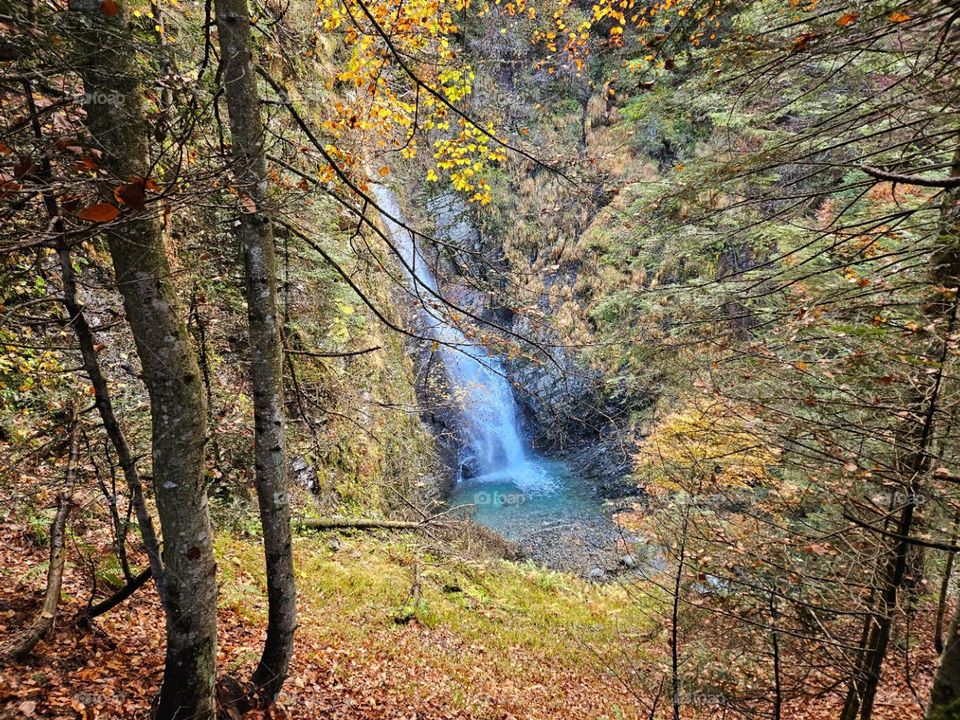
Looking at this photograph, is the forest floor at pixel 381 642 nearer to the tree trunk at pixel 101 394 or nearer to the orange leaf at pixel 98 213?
the tree trunk at pixel 101 394

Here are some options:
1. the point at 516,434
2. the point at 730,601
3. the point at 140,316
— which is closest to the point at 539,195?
the point at 516,434

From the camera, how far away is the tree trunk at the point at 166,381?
Result: 83.4 inches

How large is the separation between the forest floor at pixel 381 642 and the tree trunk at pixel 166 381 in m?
0.98

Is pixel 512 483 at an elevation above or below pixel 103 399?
below

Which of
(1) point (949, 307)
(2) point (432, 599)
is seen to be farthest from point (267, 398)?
(2) point (432, 599)

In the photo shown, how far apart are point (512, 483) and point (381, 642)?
11.5 meters

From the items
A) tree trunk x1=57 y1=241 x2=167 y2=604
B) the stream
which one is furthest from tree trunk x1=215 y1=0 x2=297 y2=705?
the stream

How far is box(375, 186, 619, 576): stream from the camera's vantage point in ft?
44.1

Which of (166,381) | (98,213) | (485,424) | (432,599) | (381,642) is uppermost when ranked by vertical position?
(98,213)

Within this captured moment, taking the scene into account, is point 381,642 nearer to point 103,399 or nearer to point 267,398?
point 267,398

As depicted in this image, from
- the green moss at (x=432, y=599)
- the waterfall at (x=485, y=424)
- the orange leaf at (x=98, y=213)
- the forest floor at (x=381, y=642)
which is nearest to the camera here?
the orange leaf at (x=98, y=213)

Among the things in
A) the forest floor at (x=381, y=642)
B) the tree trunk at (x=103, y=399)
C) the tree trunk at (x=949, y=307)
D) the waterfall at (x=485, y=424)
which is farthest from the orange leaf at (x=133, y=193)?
the waterfall at (x=485, y=424)

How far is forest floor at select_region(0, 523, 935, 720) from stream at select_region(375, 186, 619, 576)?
125 inches

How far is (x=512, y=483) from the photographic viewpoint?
17078mm
